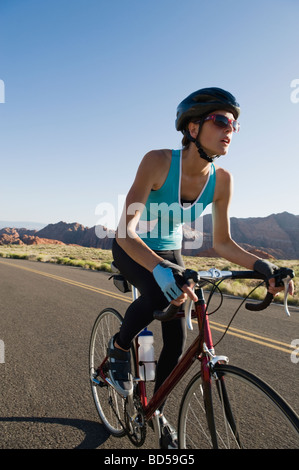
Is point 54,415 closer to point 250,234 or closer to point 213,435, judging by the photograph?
point 213,435

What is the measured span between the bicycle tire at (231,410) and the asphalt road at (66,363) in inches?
39.1

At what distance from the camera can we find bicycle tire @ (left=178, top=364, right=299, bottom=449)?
149 centimetres

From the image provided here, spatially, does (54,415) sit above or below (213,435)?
below

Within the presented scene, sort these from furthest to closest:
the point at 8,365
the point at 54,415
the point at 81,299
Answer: the point at 81,299 < the point at 8,365 < the point at 54,415

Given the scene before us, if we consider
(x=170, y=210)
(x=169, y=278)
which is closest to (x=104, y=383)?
(x=170, y=210)

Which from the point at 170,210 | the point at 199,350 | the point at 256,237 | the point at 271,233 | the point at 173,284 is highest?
the point at 271,233

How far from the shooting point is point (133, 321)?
7.75 feet

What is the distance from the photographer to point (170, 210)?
7.88 feet

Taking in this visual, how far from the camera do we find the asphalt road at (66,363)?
280 cm

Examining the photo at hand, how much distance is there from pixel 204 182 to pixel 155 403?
1503 millimetres

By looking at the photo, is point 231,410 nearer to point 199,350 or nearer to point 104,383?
point 199,350

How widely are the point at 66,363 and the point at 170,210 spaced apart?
2931 millimetres

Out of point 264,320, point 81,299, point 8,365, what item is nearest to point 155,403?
point 8,365

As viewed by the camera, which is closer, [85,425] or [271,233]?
[85,425]
